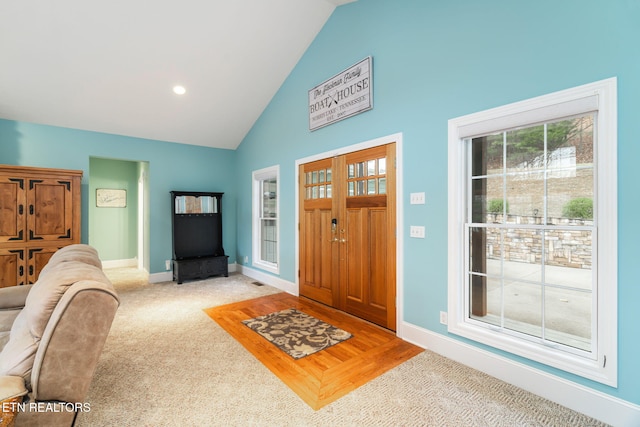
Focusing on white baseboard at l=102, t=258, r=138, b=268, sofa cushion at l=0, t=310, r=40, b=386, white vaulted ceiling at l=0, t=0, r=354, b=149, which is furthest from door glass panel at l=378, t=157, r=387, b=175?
white baseboard at l=102, t=258, r=138, b=268

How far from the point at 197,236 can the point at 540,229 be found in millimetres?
5248

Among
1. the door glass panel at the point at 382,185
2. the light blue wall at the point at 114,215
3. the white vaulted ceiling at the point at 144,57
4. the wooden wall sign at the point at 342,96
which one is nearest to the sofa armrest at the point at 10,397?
the door glass panel at the point at 382,185

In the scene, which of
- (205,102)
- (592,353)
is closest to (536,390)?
(592,353)

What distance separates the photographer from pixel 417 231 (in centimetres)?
280

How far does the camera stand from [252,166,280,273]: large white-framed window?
17.6 ft

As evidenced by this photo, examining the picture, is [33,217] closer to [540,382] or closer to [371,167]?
[371,167]

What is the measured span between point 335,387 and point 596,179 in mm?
2251

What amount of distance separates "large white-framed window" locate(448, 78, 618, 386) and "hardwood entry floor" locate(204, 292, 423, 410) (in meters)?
0.67

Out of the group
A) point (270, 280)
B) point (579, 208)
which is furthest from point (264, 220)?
point (579, 208)

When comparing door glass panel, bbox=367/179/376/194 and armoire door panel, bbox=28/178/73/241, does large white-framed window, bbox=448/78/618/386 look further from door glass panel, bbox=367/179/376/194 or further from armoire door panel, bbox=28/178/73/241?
armoire door panel, bbox=28/178/73/241

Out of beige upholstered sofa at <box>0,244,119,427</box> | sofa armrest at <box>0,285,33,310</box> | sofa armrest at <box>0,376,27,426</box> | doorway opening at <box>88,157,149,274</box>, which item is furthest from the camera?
doorway opening at <box>88,157,149,274</box>

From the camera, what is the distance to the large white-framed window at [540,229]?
1.79m

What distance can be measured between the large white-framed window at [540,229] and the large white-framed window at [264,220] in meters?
3.42

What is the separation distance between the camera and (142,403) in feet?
6.38
